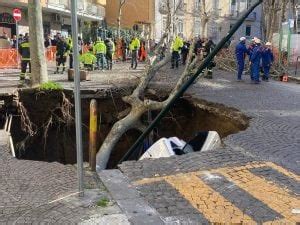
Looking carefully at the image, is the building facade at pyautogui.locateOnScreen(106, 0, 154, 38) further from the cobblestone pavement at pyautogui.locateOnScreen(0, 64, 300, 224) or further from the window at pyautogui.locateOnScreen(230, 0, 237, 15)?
the cobblestone pavement at pyautogui.locateOnScreen(0, 64, 300, 224)

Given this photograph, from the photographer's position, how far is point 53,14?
3894 centimetres

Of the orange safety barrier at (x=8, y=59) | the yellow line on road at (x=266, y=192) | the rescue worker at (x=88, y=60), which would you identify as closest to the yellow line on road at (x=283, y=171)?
the yellow line on road at (x=266, y=192)

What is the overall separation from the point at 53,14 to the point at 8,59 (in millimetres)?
17982

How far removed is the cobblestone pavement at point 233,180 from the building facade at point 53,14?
70.5 feet

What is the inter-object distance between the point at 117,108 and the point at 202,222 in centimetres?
935

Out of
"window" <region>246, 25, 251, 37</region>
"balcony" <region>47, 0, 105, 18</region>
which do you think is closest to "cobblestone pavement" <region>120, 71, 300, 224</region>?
"balcony" <region>47, 0, 105, 18</region>

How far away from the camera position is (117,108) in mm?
13875

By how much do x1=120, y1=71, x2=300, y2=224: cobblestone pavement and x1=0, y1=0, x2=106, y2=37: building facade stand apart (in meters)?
21.5

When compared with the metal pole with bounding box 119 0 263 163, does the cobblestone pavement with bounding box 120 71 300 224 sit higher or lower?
lower

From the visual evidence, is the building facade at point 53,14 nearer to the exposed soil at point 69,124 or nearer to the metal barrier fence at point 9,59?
the metal barrier fence at point 9,59

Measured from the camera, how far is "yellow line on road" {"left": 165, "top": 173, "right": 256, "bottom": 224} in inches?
189

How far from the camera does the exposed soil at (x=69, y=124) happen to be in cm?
1255

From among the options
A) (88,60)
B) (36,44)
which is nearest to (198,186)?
(36,44)

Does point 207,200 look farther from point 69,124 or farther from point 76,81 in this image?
point 69,124
